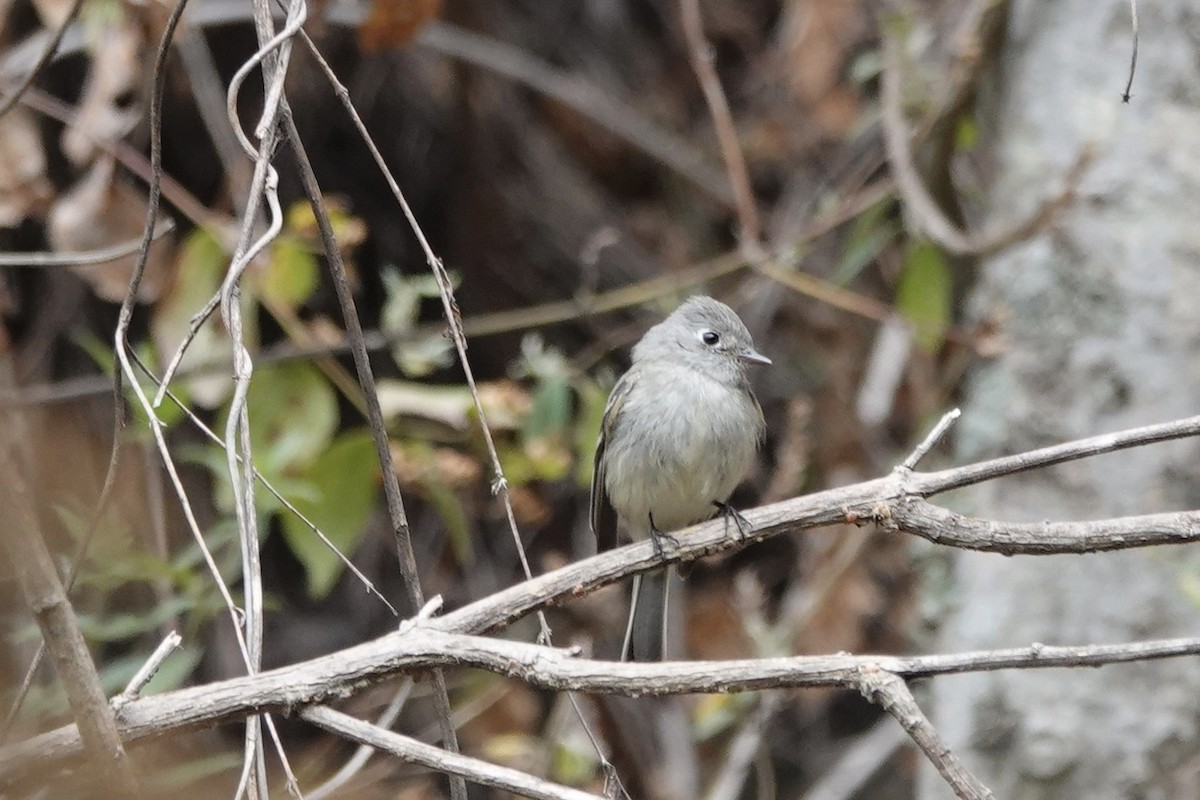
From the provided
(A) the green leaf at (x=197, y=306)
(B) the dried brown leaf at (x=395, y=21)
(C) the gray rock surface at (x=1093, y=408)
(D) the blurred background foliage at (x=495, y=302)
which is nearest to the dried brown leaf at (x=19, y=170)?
(D) the blurred background foliage at (x=495, y=302)

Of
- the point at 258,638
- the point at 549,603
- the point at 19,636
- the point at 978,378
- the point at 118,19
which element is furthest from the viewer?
the point at 978,378

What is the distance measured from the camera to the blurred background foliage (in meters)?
4.07

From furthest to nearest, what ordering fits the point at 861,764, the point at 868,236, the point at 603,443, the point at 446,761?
the point at 861,764 → the point at 868,236 → the point at 603,443 → the point at 446,761

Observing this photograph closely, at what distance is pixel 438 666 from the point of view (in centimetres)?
224

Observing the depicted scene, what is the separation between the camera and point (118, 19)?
3.97 meters

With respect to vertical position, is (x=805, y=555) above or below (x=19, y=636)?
above

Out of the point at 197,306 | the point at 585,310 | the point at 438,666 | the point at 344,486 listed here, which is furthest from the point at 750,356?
the point at 438,666

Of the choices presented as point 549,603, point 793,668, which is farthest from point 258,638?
point 793,668

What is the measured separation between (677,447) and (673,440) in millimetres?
27

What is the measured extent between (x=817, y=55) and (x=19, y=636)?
4.35m

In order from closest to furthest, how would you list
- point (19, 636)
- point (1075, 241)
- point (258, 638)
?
point (258, 638) → point (19, 636) → point (1075, 241)

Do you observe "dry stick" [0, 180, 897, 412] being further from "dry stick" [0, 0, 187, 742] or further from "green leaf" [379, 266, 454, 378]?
"dry stick" [0, 0, 187, 742]

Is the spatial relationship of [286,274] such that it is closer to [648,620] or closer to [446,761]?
[648,620]

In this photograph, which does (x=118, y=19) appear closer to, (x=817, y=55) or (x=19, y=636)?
(x=19, y=636)
